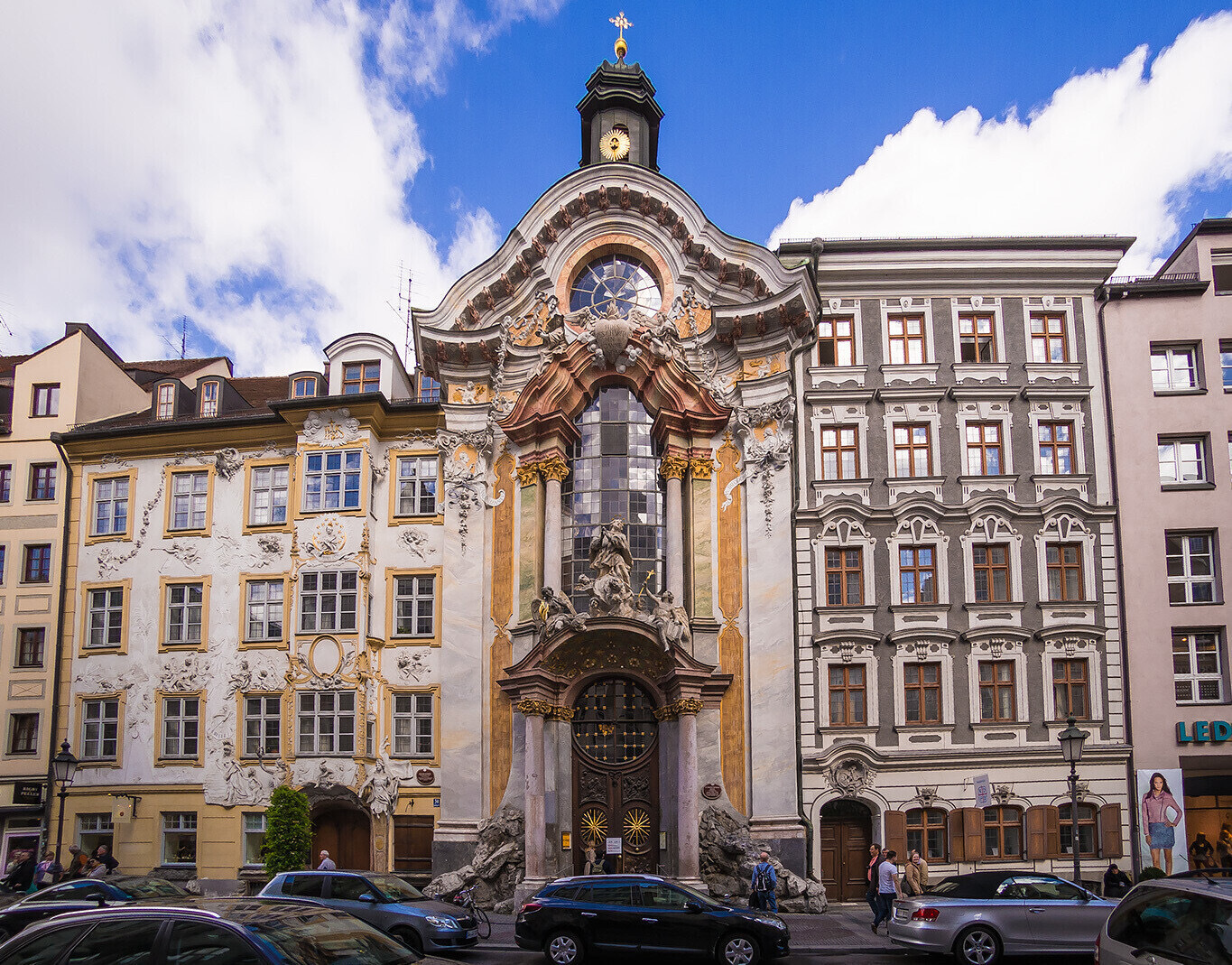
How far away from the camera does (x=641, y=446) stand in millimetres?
31672

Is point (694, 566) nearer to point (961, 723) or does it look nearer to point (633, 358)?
point (633, 358)


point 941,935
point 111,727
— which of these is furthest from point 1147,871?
point 111,727

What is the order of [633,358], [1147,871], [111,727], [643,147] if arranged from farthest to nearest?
Result: [643,147] < [111,727] < [633,358] < [1147,871]

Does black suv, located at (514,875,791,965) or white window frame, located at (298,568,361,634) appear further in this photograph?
white window frame, located at (298,568,361,634)

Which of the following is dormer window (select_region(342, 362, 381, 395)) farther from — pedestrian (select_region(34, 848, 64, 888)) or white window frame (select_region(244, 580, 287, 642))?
pedestrian (select_region(34, 848, 64, 888))

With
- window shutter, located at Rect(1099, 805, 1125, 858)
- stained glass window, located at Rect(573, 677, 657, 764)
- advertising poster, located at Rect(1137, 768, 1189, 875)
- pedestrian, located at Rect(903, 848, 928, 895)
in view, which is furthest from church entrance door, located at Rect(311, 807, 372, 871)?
advertising poster, located at Rect(1137, 768, 1189, 875)

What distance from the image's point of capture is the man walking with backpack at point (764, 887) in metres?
23.8

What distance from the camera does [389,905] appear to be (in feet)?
66.7

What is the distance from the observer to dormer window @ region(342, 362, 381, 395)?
114 feet

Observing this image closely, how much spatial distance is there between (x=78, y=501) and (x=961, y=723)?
2827cm

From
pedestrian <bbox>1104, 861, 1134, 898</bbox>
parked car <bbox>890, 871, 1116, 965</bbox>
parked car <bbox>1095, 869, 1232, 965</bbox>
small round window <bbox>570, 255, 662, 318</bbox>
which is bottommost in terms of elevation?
pedestrian <bbox>1104, 861, 1134, 898</bbox>

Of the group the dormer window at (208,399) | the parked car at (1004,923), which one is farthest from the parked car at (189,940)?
the dormer window at (208,399)

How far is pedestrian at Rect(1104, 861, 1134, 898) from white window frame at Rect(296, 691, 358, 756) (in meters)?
20.1

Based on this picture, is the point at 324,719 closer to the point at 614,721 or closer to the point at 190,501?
the point at 614,721
